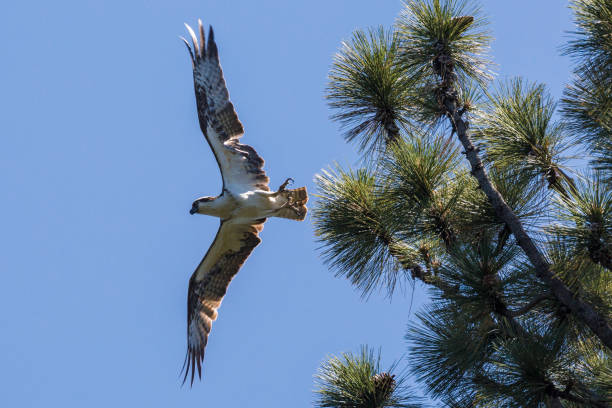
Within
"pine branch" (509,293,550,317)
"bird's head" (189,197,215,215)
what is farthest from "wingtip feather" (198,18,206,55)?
"pine branch" (509,293,550,317)

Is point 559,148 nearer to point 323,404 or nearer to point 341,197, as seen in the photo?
point 341,197

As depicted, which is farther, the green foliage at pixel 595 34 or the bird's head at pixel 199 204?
the bird's head at pixel 199 204

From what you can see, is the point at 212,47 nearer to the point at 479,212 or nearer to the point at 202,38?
the point at 202,38

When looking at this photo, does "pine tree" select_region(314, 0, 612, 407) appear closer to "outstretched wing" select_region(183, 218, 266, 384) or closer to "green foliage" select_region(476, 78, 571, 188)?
"green foliage" select_region(476, 78, 571, 188)

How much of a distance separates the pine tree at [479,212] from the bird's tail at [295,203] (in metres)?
1.83

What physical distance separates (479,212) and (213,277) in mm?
4139

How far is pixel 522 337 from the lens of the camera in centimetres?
435

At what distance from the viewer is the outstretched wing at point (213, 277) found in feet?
26.7

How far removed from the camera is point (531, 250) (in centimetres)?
451

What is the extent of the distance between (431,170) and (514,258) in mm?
836

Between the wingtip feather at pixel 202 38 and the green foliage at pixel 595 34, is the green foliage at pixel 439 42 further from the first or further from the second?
the wingtip feather at pixel 202 38

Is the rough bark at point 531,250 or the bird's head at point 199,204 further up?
the bird's head at point 199,204

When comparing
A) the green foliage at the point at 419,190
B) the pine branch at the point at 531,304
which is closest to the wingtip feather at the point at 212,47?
the green foliage at the point at 419,190

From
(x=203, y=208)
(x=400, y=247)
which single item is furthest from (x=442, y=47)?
(x=203, y=208)
